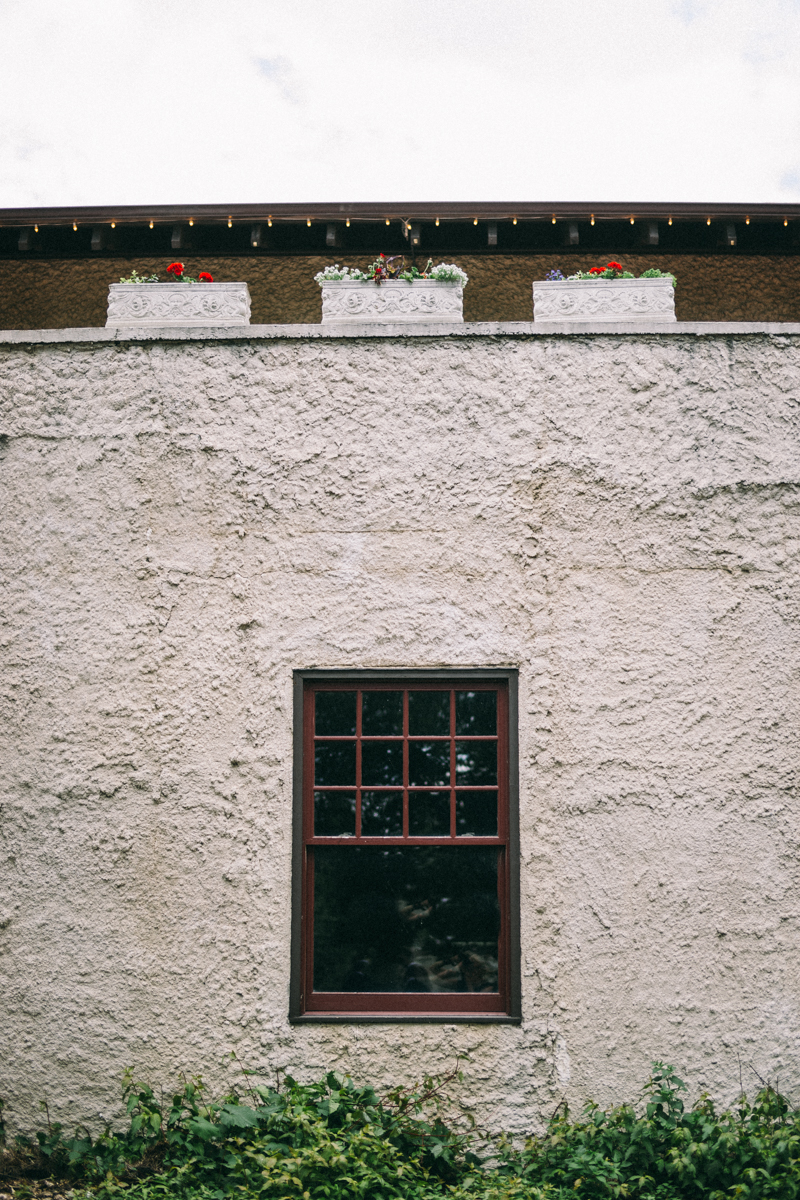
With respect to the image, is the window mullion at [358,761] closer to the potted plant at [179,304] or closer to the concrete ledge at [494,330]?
the concrete ledge at [494,330]

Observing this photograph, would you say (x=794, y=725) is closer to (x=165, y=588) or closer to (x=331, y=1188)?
(x=331, y=1188)

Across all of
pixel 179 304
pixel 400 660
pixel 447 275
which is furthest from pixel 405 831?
pixel 179 304

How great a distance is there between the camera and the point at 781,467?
461cm

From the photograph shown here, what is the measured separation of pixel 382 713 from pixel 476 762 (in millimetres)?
580

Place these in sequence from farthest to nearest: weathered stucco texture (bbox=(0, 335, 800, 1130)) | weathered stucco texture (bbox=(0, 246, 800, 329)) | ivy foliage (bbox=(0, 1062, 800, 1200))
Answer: weathered stucco texture (bbox=(0, 246, 800, 329)) < weathered stucco texture (bbox=(0, 335, 800, 1130)) < ivy foliage (bbox=(0, 1062, 800, 1200))

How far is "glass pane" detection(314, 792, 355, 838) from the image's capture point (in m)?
4.56

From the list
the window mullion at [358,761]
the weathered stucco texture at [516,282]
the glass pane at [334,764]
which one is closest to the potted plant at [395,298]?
the window mullion at [358,761]

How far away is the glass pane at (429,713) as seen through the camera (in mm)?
4602

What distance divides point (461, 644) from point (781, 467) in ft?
6.62

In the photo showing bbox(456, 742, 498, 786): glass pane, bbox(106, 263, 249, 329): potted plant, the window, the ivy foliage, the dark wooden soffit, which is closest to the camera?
the ivy foliage

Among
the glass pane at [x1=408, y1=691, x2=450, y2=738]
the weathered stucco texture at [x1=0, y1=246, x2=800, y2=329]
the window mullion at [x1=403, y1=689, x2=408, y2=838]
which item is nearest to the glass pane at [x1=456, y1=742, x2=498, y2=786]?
the glass pane at [x1=408, y1=691, x2=450, y2=738]

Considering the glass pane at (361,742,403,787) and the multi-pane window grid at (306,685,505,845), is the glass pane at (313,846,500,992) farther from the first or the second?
the glass pane at (361,742,403,787)

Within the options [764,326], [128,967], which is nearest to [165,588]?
[128,967]

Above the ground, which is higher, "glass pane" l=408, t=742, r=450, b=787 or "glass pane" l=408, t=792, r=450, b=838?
"glass pane" l=408, t=742, r=450, b=787
